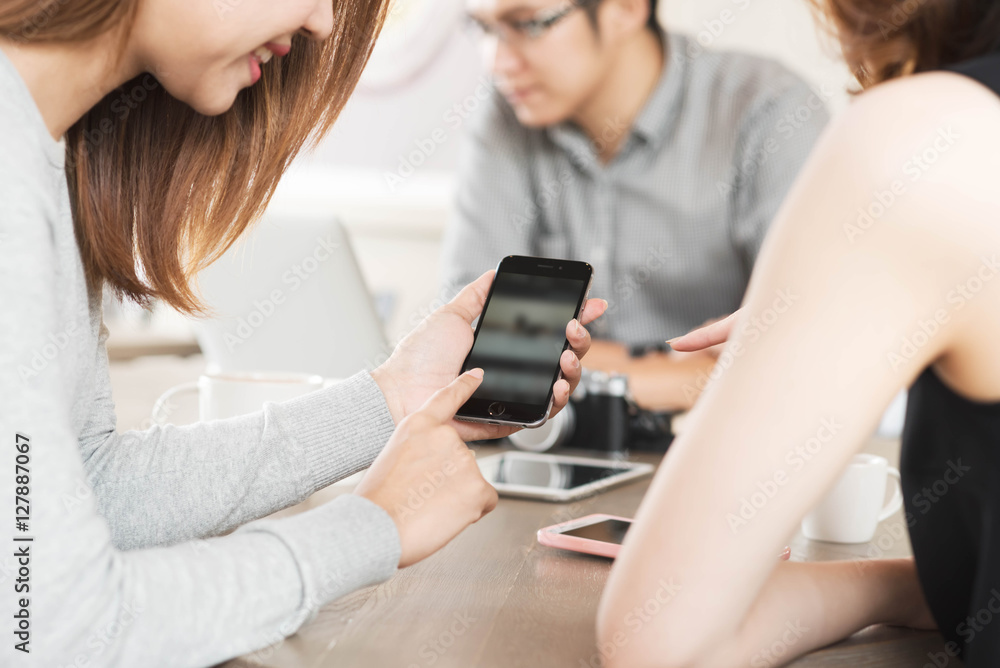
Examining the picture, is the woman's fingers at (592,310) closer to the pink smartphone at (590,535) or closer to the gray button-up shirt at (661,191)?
the pink smartphone at (590,535)

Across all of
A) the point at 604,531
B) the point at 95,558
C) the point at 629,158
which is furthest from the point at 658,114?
the point at 95,558

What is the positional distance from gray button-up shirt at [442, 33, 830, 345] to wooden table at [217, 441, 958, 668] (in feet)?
3.66

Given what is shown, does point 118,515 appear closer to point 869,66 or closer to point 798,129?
point 869,66

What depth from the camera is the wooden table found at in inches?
20.3

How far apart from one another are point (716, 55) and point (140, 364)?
1806 mm

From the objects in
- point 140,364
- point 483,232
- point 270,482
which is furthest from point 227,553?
point 140,364

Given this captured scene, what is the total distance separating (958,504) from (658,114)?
4.58 ft

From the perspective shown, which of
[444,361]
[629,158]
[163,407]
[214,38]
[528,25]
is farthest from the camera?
[629,158]

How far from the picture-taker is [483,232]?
1854mm

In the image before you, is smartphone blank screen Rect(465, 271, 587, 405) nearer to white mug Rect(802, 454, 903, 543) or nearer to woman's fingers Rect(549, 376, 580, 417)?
woman's fingers Rect(549, 376, 580, 417)

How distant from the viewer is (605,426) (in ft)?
3.98

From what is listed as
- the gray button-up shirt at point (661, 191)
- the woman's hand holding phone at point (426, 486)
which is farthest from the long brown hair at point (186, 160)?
the gray button-up shirt at point (661, 191)

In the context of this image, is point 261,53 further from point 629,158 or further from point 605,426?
point 629,158

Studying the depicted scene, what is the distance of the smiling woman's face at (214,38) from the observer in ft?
2.12
